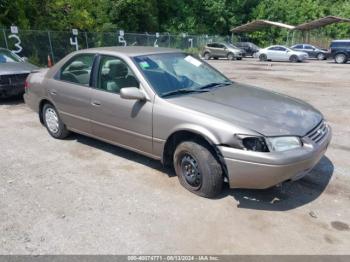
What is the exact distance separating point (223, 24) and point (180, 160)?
4471 cm

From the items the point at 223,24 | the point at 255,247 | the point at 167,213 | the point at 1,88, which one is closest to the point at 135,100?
the point at 167,213

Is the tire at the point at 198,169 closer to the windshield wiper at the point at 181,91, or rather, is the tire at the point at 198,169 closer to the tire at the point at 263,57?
the windshield wiper at the point at 181,91

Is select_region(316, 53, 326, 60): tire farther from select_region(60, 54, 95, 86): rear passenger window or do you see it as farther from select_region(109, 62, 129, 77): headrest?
select_region(109, 62, 129, 77): headrest

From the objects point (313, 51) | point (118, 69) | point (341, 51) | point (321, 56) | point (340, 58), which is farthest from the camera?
point (313, 51)

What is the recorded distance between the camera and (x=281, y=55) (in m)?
30.6

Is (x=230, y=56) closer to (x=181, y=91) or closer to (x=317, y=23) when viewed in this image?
(x=317, y=23)

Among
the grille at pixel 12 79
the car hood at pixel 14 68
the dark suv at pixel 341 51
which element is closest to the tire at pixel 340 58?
the dark suv at pixel 341 51

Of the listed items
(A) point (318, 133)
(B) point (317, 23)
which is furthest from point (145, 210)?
(B) point (317, 23)

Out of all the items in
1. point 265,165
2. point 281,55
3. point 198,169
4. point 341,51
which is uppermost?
point 265,165

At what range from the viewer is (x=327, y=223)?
371 centimetres

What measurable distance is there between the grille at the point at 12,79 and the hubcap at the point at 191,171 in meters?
6.47

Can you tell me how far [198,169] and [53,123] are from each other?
10.5 ft

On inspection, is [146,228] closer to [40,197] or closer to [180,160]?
[180,160]

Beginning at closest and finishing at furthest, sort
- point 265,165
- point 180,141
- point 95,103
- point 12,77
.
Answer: point 265,165, point 180,141, point 95,103, point 12,77
